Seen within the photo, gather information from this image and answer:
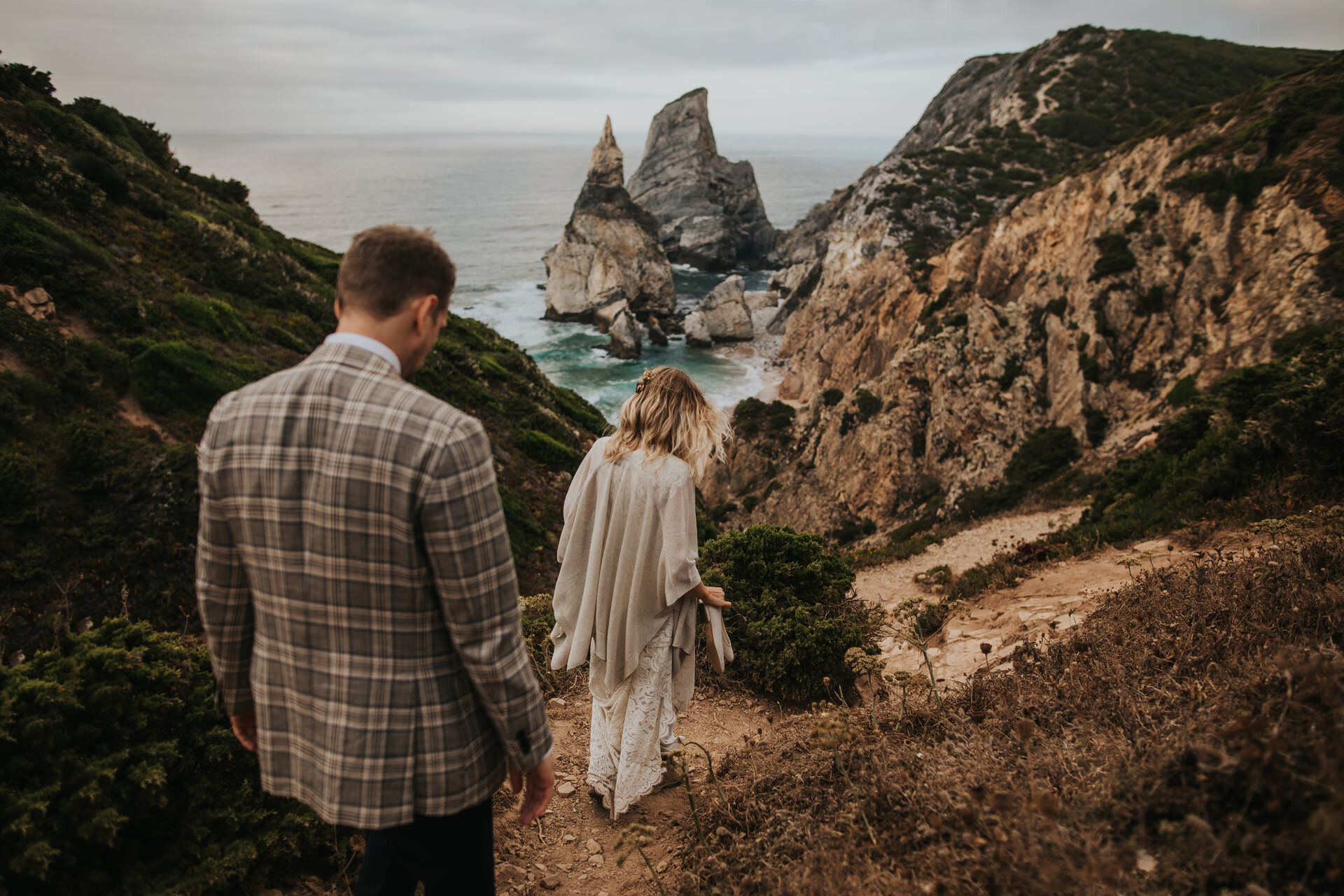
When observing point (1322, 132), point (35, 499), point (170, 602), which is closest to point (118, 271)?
point (35, 499)

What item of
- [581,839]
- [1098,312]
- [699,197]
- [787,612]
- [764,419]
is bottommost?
[764,419]

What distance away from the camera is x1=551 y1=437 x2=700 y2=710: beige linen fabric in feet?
11.3

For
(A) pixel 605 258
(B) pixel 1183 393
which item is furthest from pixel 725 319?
Result: (B) pixel 1183 393

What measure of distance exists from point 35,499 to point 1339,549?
13.2m

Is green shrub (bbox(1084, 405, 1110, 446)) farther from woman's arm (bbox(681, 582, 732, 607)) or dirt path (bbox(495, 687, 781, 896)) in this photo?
woman's arm (bbox(681, 582, 732, 607))

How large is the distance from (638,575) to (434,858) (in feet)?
5.67

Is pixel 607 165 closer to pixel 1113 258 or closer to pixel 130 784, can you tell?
pixel 1113 258

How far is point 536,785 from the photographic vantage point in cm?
210

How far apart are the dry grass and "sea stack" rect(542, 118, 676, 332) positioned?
60.9 m

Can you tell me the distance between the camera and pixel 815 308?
47.5 metres

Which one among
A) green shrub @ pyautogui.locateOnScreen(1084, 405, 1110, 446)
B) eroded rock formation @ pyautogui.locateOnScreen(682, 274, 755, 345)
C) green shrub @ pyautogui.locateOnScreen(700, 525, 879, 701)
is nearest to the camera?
green shrub @ pyautogui.locateOnScreen(700, 525, 879, 701)

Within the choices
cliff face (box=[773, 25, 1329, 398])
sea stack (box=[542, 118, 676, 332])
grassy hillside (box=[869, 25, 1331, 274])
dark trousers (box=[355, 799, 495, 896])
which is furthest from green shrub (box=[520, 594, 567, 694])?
sea stack (box=[542, 118, 676, 332])

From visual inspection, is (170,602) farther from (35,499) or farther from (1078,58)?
(1078,58)

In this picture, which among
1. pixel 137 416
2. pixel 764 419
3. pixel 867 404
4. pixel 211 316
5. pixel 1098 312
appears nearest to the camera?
pixel 137 416
